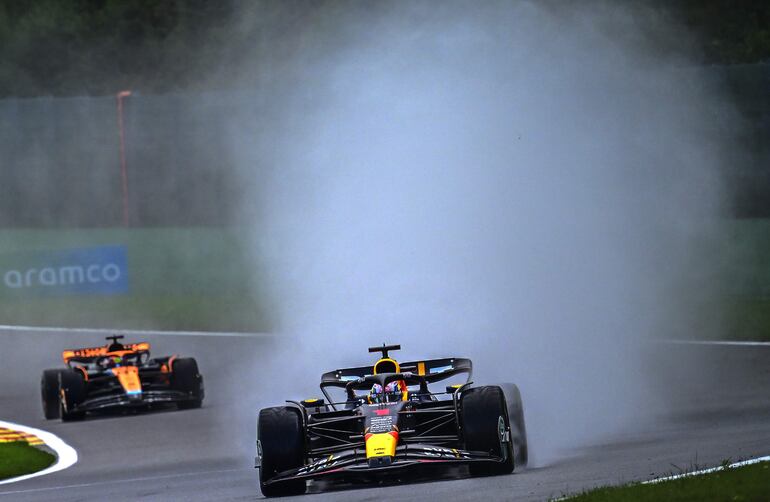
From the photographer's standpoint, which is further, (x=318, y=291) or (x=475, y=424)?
(x=318, y=291)

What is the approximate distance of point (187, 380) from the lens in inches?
754

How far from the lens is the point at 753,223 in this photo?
75.9 feet

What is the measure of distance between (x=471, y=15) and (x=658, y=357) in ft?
22.4

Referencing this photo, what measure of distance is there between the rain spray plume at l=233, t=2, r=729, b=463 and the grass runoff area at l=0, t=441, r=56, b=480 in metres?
3.39

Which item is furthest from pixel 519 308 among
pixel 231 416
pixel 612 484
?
pixel 612 484

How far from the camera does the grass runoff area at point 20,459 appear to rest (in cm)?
1501

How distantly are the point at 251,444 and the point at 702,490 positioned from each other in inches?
296

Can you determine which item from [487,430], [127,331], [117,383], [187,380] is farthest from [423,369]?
[127,331]

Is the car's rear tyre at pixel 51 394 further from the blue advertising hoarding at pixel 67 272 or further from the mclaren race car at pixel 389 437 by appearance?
the blue advertising hoarding at pixel 67 272

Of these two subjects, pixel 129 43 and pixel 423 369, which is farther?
pixel 129 43

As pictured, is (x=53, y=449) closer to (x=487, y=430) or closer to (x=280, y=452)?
(x=280, y=452)

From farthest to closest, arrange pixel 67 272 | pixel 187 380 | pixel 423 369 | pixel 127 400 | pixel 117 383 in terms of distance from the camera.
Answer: pixel 67 272, pixel 187 380, pixel 117 383, pixel 127 400, pixel 423 369

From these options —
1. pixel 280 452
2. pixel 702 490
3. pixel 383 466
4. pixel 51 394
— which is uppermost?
pixel 51 394

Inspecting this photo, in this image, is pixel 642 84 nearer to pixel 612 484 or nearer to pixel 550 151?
pixel 550 151
